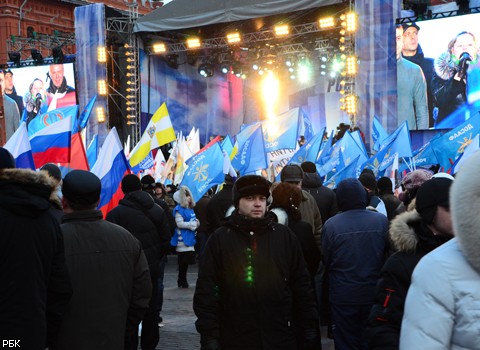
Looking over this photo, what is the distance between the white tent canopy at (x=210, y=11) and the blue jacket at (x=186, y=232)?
13.8 meters

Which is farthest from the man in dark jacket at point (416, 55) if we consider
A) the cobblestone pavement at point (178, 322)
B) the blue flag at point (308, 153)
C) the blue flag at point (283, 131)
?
the cobblestone pavement at point (178, 322)

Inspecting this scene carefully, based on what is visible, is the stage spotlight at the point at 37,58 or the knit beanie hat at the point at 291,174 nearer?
the knit beanie hat at the point at 291,174

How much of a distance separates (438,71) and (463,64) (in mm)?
Answer: 763

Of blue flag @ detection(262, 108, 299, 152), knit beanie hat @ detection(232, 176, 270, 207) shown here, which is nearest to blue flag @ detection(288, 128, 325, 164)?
blue flag @ detection(262, 108, 299, 152)

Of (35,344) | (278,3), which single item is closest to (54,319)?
(35,344)

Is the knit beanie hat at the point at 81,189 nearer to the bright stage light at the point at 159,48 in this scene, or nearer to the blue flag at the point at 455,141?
the blue flag at the point at 455,141

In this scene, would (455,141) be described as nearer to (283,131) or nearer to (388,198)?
(388,198)

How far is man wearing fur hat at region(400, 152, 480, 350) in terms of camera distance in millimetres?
2145

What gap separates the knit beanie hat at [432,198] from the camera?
11.0ft

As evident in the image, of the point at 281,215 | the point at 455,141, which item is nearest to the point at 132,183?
the point at 281,215

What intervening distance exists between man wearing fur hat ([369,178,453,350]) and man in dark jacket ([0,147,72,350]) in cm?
152

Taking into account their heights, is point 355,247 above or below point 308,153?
below

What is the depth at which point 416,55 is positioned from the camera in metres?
23.6

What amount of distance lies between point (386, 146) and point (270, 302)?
30.4 ft
